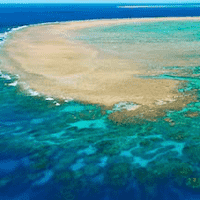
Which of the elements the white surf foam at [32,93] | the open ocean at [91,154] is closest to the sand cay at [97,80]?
the white surf foam at [32,93]

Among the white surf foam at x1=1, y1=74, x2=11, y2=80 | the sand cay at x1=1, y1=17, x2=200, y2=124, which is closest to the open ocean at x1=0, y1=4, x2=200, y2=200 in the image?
the sand cay at x1=1, y1=17, x2=200, y2=124

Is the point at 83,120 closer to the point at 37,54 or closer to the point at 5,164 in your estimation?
the point at 5,164

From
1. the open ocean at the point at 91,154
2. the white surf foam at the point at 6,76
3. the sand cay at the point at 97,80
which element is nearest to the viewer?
the open ocean at the point at 91,154

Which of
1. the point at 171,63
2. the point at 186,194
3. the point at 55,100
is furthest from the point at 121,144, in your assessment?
the point at 171,63

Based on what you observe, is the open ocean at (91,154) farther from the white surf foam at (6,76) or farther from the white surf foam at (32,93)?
the white surf foam at (6,76)

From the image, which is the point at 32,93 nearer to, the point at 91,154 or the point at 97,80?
the point at 97,80

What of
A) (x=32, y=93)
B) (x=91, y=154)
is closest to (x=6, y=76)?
(x=32, y=93)

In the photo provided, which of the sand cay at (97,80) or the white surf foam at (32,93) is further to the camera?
the white surf foam at (32,93)

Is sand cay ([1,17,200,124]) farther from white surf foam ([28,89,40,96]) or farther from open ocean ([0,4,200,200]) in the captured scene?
open ocean ([0,4,200,200])
